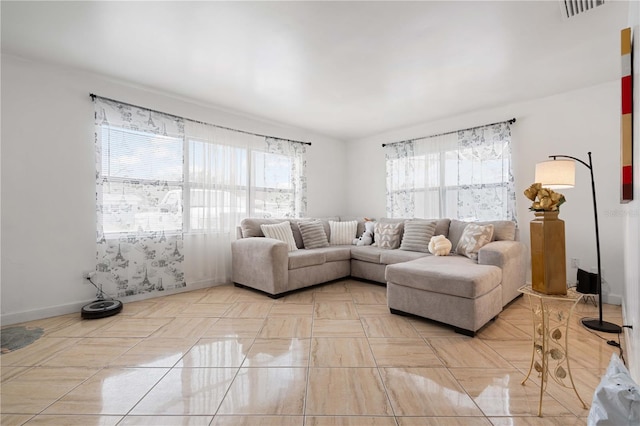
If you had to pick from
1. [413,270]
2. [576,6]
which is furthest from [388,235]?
[576,6]

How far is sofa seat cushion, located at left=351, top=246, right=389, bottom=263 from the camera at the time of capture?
3.66m

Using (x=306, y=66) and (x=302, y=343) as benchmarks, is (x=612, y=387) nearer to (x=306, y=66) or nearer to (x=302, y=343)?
(x=302, y=343)

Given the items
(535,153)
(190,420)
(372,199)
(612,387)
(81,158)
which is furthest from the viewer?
(372,199)

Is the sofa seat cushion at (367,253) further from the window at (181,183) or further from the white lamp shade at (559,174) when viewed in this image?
Answer: the white lamp shade at (559,174)

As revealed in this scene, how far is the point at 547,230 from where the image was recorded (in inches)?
52.7

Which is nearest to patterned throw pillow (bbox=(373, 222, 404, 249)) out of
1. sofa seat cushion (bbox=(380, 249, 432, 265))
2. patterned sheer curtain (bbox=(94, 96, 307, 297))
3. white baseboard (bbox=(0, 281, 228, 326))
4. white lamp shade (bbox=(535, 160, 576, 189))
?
sofa seat cushion (bbox=(380, 249, 432, 265))

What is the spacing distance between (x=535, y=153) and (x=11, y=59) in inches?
218

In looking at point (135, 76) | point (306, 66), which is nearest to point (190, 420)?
point (306, 66)

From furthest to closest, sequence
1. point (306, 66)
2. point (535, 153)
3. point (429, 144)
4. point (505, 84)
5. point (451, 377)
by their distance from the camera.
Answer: point (429, 144)
point (535, 153)
point (505, 84)
point (306, 66)
point (451, 377)

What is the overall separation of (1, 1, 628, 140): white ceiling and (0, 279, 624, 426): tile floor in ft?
7.79

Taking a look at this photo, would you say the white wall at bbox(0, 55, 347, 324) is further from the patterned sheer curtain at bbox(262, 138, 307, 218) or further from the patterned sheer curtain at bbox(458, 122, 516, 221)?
the patterned sheer curtain at bbox(458, 122, 516, 221)

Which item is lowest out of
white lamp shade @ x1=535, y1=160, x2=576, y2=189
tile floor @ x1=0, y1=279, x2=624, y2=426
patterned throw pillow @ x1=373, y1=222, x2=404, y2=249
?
tile floor @ x1=0, y1=279, x2=624, y2=426

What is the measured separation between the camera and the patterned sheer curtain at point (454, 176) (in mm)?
3623

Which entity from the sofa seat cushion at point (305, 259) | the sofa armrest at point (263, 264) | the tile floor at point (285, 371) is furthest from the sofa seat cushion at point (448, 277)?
the sofa armrest at point (263, 264)
